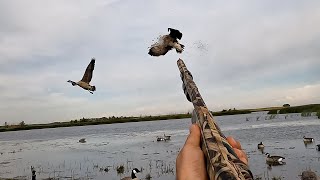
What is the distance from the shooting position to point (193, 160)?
2115 millimetres

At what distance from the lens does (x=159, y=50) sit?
263 cm

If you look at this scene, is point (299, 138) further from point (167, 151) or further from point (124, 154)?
point (124, 154)

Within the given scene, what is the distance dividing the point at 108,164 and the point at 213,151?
3585 cm

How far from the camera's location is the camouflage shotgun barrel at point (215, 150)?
5.79 ft

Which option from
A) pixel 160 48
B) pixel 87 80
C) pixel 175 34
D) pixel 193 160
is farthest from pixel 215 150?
pixel 87 80

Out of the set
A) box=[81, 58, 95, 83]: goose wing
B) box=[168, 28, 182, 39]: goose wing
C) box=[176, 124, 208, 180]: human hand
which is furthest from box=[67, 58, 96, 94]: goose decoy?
box=[176, 124, 208, 180]: human hand

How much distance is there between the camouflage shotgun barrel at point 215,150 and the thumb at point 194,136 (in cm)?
3

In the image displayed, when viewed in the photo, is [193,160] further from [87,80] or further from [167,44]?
[87,80]

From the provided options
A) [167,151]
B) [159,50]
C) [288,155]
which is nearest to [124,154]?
[167,151]

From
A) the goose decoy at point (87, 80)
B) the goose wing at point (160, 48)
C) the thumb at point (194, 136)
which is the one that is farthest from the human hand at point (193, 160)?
the goose decoy at point (87, 80)

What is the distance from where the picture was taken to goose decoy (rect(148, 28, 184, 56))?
262 cm

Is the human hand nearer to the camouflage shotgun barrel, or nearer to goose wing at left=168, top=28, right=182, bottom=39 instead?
the camouflage shotgun barrel

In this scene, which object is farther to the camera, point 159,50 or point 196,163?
point 159,50

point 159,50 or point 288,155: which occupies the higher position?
point 159,50
